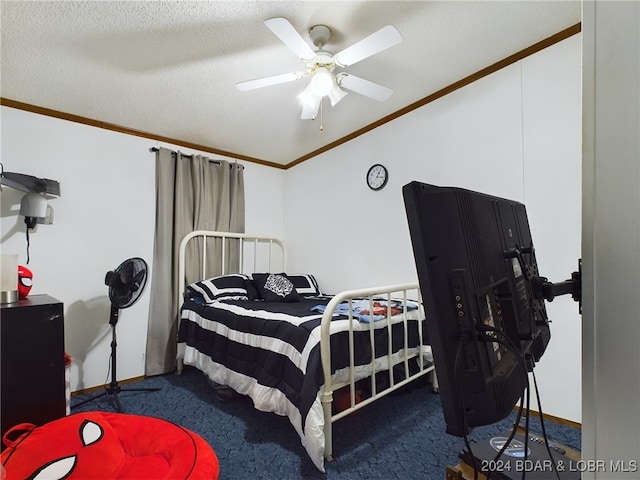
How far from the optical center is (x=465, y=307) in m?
0.47

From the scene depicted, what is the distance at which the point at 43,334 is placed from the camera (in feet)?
5.40

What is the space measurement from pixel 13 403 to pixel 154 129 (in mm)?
2314

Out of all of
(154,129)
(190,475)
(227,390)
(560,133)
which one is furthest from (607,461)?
(154,129)

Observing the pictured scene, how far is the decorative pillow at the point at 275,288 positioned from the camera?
9.70 feet

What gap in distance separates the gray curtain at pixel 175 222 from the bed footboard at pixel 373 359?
1733 millimetres

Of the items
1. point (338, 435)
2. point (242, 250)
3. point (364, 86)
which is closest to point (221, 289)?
point (242, 250)

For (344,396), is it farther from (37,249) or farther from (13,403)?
(37,249)

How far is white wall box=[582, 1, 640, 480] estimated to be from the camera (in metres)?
0.36

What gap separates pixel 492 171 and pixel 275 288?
2060 mm

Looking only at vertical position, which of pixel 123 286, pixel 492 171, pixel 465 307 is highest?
pixel 492 171

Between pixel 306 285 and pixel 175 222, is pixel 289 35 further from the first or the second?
pixel 306 285

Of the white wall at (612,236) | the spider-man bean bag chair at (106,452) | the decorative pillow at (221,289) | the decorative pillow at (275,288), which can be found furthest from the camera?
the decorative pillow at (275,288)

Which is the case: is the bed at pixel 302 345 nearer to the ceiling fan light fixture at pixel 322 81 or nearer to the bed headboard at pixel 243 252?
the bed headboard at pixel 243 252

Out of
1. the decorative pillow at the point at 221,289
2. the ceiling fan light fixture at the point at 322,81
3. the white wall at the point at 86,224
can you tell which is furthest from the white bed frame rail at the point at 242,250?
the ceiling fan light fixture at the point at 322,81
